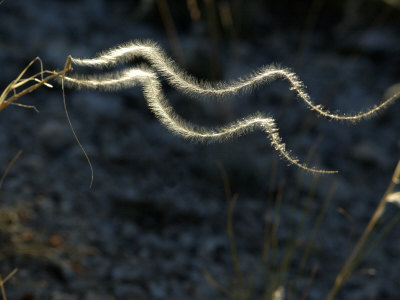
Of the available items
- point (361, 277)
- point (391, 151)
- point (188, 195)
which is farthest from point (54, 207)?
point (391, 151)

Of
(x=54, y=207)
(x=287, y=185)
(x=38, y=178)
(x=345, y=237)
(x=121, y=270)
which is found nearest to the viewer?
(x=121, y=270)

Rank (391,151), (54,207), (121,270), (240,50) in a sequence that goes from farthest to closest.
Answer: (240,50)
(391,151)
(54,207)
(121,270)

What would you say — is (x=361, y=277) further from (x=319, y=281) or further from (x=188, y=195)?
(x=188, y=195)

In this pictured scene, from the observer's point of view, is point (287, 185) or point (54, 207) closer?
point (54, 207)

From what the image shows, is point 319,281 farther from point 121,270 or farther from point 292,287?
point 121,270

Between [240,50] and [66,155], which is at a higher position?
[240,50]

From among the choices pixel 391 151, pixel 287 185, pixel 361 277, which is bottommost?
pixel 361 277
